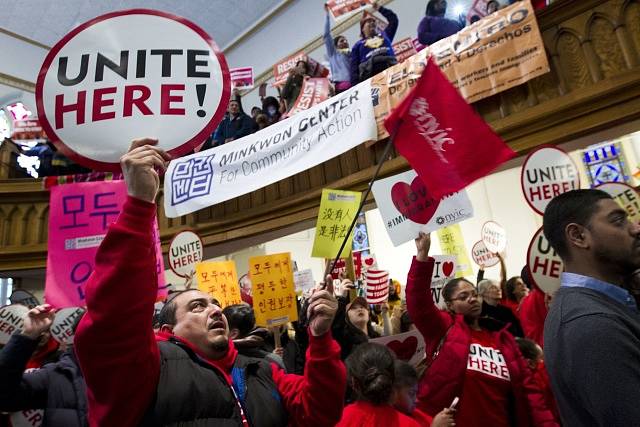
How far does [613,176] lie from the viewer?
25.2 feet

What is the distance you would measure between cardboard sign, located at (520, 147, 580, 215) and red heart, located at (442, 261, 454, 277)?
1131mm

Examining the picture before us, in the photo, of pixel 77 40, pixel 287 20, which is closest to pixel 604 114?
pixel 77 40

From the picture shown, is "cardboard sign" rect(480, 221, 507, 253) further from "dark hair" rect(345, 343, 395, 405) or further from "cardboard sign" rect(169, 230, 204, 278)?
"dark hair" rect(345, 343, 395, 405)

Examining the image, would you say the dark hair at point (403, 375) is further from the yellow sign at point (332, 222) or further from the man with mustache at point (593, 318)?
the yellow sign at point (332, 222)

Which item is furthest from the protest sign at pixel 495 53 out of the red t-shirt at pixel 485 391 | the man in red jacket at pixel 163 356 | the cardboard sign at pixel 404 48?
the man in red jacket at pixel 163 356

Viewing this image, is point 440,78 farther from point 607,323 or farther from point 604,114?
point 604,114

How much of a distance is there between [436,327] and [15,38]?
12.2 meters

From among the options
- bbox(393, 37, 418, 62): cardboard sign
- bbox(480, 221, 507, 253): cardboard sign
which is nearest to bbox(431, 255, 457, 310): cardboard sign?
bbox(480, 221, 507, 253): cardboard sign

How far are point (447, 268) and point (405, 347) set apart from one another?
1.05 metres

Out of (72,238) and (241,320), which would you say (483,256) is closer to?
(241,320)

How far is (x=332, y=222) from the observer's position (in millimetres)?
2998

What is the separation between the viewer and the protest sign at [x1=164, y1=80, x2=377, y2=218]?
15.5 ft

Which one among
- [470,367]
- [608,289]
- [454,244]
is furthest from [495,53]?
[608,289]

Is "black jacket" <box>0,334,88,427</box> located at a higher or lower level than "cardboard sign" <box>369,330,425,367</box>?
higher
